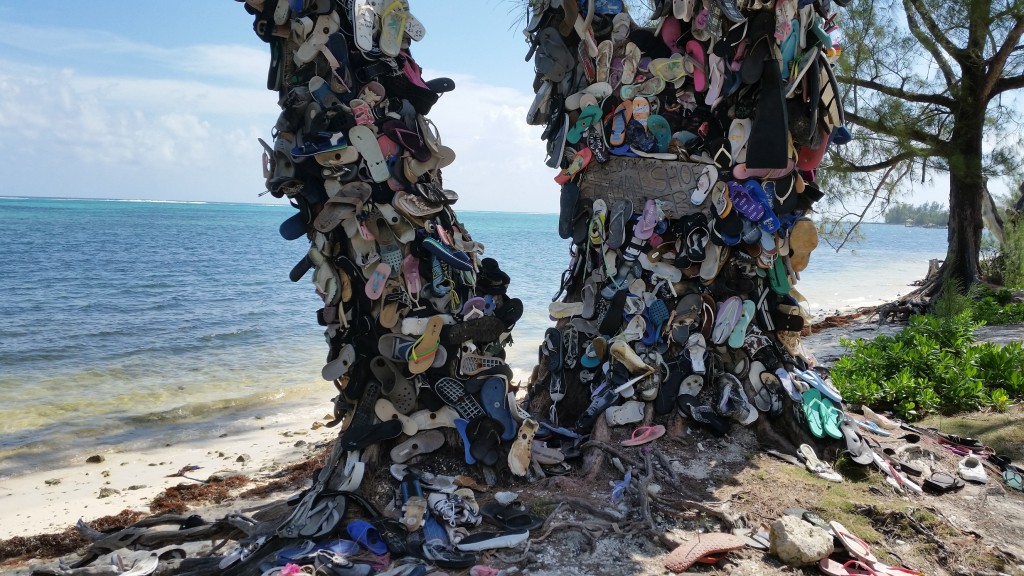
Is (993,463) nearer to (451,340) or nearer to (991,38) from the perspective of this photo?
(451,340)

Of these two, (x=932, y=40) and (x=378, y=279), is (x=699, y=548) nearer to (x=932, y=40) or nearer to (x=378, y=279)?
(x=378, y=279)

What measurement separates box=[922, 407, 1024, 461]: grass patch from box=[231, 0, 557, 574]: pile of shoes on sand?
346 cm

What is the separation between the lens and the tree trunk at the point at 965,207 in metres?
10.4

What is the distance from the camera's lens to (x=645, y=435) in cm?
425

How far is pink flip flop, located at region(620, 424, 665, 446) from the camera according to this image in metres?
4.23

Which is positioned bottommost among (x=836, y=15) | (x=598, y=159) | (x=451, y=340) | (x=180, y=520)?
(x=180, y=520)

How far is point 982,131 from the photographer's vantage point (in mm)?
10570

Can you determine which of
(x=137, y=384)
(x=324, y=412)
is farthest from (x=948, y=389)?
(x=137, y=384)

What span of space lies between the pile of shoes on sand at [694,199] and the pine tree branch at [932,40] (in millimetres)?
6984

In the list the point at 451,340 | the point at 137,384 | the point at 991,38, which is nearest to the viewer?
the point at 451,340

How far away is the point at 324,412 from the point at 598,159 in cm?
454

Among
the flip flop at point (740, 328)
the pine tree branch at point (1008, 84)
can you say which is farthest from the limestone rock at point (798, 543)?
the pine tree branch at point (1008, 84)

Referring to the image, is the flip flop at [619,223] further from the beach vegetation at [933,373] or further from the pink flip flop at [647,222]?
the beach vegetation at [933,373]

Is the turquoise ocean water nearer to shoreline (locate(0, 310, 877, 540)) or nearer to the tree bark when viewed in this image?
shoreline (locate(0, 310, 877, 540))
